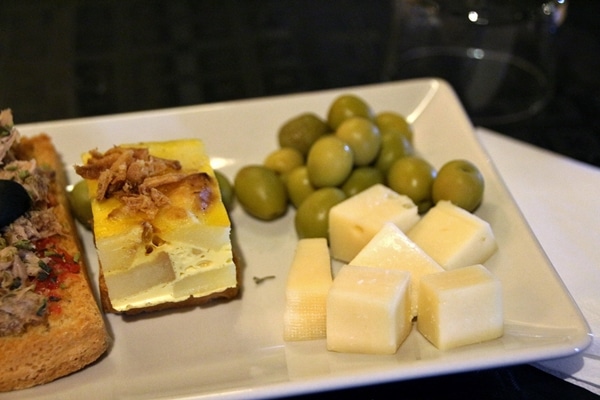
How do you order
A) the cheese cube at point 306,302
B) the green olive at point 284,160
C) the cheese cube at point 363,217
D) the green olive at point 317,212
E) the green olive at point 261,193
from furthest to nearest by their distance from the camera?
the green olive at point 284,160 < the green olive at point 261,193 < the green olive at point 317,212 < the cheese cube at point 363,217 < the cheese cube at point 306,302

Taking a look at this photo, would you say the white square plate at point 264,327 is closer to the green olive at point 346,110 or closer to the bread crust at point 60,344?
the bread crust at point 60,344

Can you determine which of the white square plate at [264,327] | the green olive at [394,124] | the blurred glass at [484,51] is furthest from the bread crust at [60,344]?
the blurred glass at [484,51]

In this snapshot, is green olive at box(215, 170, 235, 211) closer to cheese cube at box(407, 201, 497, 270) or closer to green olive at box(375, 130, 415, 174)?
green olive at box(375, 130, 415, 174)

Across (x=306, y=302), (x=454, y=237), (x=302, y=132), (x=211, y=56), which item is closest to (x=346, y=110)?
(x=302, y=132)

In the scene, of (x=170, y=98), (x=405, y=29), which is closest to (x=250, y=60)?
(x=170, y=98)

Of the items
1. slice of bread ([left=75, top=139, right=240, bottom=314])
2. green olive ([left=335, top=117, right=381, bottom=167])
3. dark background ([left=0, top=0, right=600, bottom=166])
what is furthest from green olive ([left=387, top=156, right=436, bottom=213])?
dark background ([left=0, top=0, right=600, bottom=166])

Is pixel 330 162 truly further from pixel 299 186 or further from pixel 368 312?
pixel 368 312
